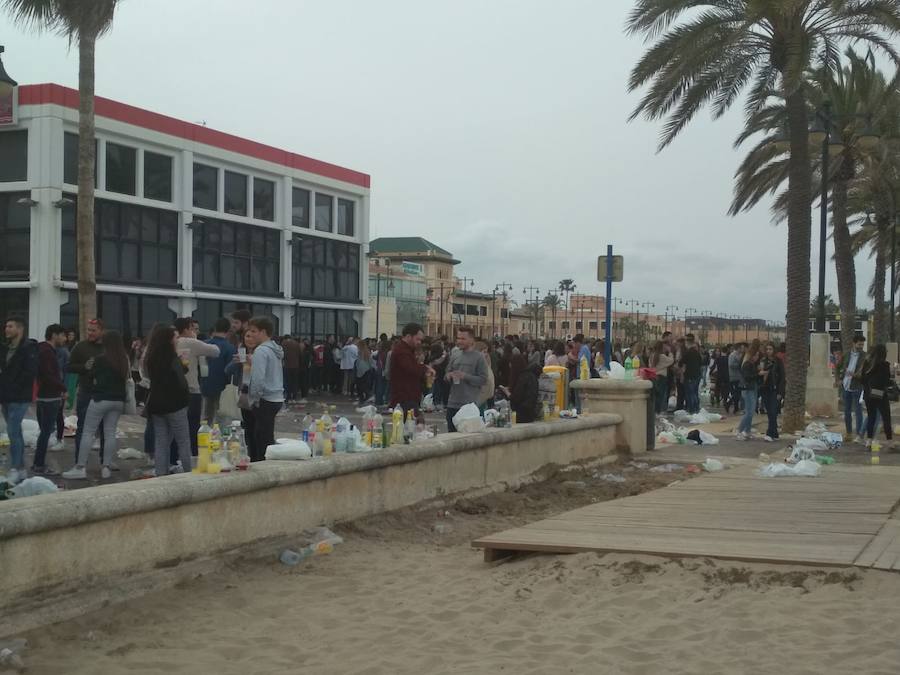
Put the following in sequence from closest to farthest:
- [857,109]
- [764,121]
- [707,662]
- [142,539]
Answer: [707,662]
[142,539]
[764,121]
[857,109]

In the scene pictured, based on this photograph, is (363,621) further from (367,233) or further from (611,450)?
(367,233)

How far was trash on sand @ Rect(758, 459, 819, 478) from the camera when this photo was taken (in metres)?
11.3

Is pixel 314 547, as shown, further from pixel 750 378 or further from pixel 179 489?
pixel 750 378

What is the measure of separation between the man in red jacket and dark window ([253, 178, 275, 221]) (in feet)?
103

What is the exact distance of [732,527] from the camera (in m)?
7.84

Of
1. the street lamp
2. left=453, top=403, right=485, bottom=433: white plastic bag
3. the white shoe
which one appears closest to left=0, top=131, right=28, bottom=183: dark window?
the street lamp

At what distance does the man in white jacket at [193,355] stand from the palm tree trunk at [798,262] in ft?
38.2

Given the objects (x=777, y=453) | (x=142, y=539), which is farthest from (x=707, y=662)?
(x=777, y=453)

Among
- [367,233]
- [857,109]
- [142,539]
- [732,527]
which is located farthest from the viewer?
[367,233]

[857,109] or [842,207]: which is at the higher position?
[857,109]

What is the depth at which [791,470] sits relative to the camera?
447 inches

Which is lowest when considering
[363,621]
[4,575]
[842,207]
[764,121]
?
[363,621]

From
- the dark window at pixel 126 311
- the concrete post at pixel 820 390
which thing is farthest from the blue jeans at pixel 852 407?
the dark window at pixel 126 311

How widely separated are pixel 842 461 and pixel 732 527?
7.07m
